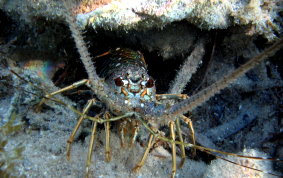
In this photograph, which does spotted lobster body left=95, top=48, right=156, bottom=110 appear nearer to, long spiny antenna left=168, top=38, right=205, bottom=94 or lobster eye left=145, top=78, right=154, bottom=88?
lobster eye left=145, top=78, right=154, bottom=88

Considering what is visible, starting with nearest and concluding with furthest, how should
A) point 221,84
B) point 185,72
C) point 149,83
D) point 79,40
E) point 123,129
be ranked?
point 221,84, point 79,40, point 123,129, point 149,83, point 185,72

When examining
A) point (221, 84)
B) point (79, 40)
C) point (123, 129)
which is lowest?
point (123, 129)

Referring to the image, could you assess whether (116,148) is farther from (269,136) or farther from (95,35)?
(269,136)

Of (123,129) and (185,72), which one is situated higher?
(185,72)

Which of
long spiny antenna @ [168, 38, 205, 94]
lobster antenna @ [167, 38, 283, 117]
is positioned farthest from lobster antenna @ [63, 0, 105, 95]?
long spiny antenna @ [168, 38, 205, 94]

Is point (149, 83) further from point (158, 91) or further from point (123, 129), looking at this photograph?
point (158, 91)

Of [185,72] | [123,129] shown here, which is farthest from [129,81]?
[185,72]

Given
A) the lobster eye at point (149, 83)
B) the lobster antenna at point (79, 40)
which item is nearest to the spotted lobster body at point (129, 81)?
the lobster eye at point (149, 83)

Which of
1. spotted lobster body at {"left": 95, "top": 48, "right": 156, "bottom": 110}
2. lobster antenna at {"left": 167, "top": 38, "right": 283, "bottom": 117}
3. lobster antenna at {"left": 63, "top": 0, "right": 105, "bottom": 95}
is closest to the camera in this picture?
lobster antenna at {"left": 167, "top": 38, "right": 283, "bottom": 117}

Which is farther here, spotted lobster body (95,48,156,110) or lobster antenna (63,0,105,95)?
spotted lobster body (95,48,156,110)

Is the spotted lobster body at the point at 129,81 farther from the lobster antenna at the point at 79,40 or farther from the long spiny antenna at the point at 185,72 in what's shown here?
the long spiny antenna at the point at 185,72

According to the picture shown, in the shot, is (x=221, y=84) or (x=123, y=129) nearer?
(x=221, y=84)
